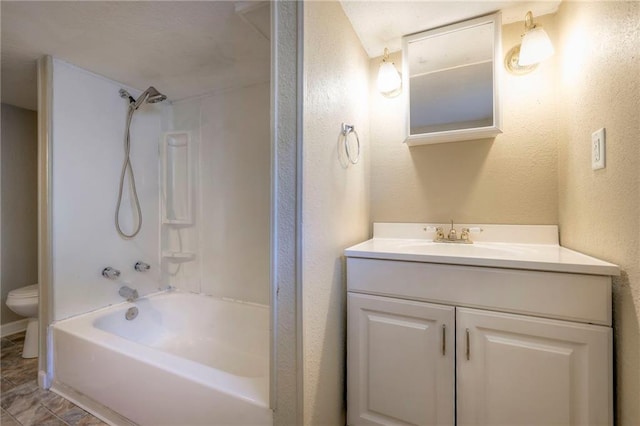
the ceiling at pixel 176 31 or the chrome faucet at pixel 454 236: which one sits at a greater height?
the ceiling at pixel 176 31

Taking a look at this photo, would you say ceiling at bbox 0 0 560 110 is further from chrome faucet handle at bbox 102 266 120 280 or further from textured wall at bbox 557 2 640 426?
chrome faucet handle at bbox 102 266 120 280

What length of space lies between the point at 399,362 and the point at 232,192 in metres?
1.59

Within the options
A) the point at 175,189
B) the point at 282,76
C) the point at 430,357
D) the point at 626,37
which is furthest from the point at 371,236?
the point at 175,189

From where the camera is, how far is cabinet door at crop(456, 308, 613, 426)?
2.86ft

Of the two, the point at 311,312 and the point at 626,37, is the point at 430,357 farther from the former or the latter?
the point at 626,37

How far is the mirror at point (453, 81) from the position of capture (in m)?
1.38

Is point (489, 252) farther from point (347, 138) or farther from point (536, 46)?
point (536, 46)

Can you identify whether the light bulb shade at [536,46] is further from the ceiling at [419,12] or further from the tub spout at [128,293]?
the tub spout at [128,293]

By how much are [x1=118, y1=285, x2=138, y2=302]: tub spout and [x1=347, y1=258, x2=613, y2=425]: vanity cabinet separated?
170cm

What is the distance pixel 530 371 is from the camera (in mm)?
948

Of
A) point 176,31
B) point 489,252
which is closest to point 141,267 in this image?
point 176,31

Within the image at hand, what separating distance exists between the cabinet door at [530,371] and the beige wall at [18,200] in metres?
3.57

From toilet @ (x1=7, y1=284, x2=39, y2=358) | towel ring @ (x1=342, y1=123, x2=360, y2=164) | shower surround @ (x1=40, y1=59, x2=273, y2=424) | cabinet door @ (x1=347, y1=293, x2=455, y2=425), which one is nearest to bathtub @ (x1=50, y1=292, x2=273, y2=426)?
shower surround @ (x1=40, y1=59, x2=273, y2=424)

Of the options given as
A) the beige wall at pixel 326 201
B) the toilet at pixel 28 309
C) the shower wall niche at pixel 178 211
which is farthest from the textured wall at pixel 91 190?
the beige wall at pixel 326 201
